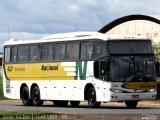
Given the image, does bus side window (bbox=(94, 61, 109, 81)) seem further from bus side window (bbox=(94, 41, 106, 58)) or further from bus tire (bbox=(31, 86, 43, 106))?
bus tire (bbox=(31, 86, 43, 106))

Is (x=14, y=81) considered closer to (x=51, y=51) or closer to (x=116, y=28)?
(x=51, y=51)

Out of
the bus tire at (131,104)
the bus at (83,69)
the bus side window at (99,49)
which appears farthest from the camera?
the bus tire at (131,104)

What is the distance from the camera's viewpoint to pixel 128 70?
103ft

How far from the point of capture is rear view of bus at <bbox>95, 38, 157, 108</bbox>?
31266mm

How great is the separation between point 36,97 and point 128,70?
7327mm

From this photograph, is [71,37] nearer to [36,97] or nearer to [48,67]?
[48,67]

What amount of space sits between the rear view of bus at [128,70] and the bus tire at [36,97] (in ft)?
19.4

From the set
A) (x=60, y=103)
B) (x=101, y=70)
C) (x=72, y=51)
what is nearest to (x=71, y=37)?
(x=72, y=51)

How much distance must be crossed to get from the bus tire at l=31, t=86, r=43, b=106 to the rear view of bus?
5.93 m

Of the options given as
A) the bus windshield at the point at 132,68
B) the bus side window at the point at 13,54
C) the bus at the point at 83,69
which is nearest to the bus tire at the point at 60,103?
the bus at the point at 83,69

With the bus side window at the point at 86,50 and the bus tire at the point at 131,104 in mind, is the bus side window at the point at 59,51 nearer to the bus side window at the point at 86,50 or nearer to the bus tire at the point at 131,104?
the bus side window at the point at 86,50

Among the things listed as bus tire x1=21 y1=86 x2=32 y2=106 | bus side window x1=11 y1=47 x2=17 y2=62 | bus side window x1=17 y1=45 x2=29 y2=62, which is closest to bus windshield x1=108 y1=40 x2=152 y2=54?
bus side window x1=17 y1=45 x2=29 y2=62

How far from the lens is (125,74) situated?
31328 mm

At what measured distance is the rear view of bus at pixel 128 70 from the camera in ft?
103
